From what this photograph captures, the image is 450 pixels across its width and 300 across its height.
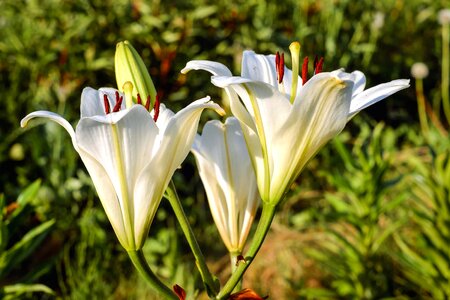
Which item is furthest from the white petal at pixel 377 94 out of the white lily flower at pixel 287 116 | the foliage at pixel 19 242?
the foliage at pixel 19 242

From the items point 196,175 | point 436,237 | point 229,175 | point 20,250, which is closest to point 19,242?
point 20,250

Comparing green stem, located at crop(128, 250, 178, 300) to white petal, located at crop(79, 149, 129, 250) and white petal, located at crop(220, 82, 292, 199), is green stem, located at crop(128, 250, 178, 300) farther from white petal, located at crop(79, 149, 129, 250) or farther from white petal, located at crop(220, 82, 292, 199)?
white petal, located at crop(220, 82, 292, 199)

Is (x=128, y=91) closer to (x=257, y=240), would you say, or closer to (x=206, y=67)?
(x=206, y=67)

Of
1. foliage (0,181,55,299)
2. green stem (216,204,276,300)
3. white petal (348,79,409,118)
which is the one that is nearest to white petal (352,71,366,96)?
white petal (348,79,409,118)

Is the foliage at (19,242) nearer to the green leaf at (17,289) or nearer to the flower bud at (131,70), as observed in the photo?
the green leaf at (17,289)

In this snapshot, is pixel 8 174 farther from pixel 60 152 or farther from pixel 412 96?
pixel 412 96

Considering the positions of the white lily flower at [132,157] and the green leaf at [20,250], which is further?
the green leaf at [20,250]

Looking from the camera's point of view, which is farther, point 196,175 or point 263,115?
point 196,175
